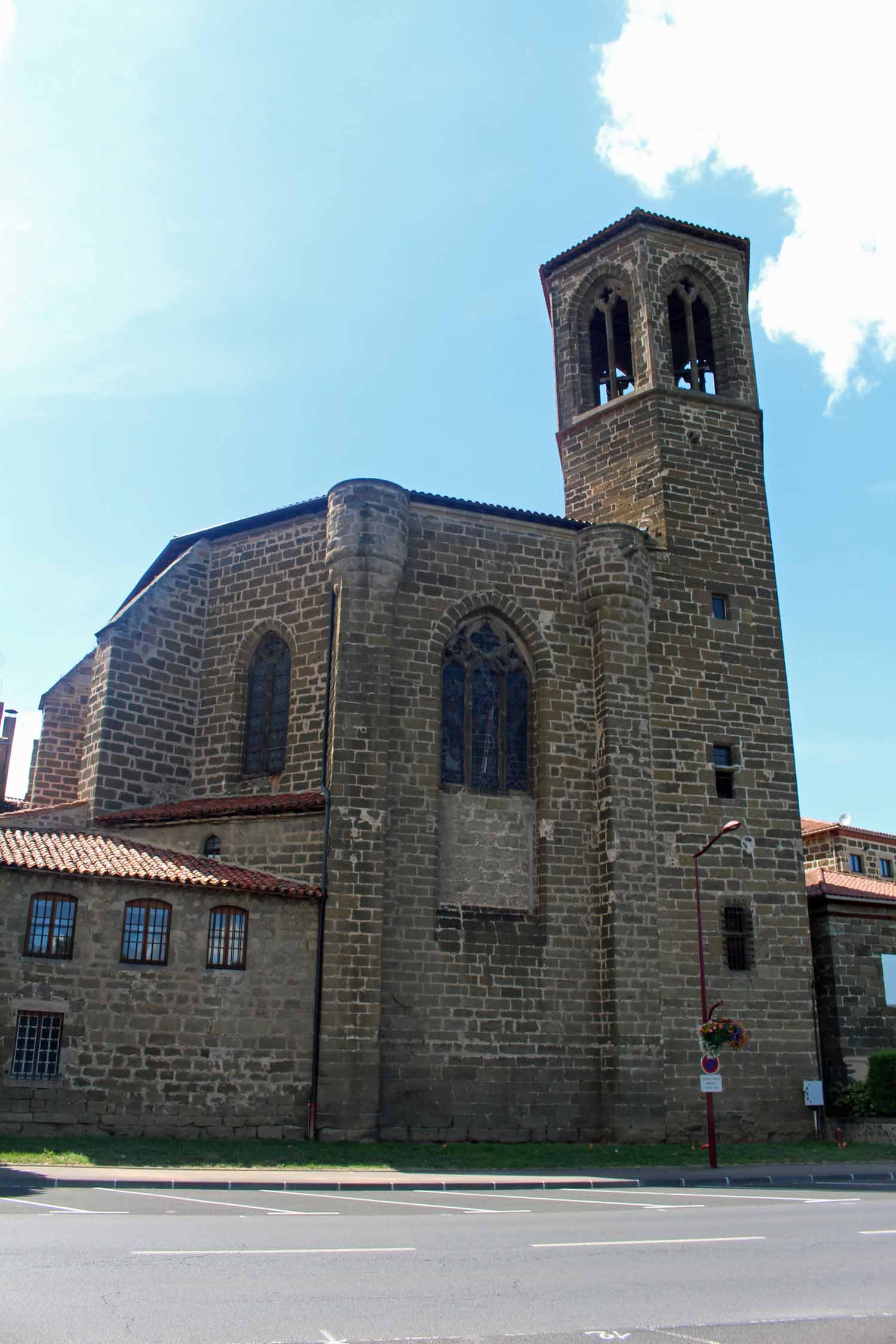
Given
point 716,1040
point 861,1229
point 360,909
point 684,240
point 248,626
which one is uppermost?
point 684,240

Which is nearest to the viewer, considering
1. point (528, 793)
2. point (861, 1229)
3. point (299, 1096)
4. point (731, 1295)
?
point (731, 1295)

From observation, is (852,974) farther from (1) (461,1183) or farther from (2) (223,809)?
(2) (223,809)

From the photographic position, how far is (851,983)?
79.2ft

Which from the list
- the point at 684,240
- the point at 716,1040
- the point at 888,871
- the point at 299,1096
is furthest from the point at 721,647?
the point at 888,871

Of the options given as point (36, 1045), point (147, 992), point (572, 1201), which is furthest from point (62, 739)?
point (572, 1201)

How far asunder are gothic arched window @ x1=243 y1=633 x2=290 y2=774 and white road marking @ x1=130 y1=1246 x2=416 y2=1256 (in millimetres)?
13776

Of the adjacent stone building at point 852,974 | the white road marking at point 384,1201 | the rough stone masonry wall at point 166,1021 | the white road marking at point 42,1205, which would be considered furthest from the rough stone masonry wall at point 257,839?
the adjacent stone building at point 852,974

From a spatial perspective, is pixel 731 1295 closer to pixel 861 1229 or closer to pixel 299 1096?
pixel 861 1229

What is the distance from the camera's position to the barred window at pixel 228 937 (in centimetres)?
1856

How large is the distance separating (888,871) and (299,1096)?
84.5ft

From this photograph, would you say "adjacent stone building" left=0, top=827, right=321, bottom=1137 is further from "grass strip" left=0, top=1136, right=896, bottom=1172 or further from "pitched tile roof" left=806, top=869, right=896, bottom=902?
"pitched tile roof" left=806, top=869, right=896, bottom=902

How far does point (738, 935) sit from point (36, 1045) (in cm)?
1336

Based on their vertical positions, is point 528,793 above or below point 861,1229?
above

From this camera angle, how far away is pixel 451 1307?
6.45 meters
